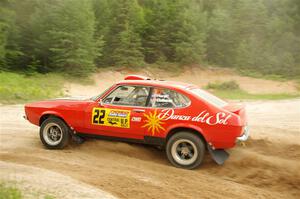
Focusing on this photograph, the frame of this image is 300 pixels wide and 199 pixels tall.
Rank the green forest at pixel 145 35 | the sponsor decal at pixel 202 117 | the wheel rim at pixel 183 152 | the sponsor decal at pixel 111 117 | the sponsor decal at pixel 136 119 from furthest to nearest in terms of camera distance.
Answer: the green forest at pixel 145 35 < the sponsor decal at pixel 111 117 < the sponsor decal at pixel 136 119 < the wheel rim at pixel 183 152 < the sponsor decal at pixel 202 117

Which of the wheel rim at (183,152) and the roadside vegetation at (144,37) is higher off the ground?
the roadside vegetation at (144,37)

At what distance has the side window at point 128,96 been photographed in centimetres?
799

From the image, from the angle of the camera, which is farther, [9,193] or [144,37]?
[144,37]

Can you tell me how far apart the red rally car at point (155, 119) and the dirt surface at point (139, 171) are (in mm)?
361

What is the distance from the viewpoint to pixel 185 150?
302 inches

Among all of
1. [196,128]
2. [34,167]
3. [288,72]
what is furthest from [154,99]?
[288,72]

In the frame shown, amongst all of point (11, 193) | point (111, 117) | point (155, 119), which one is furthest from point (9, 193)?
point (155, 119)

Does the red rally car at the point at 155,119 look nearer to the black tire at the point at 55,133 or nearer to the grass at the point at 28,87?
the black tire at the point at 55,133

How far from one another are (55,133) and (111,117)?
148cm

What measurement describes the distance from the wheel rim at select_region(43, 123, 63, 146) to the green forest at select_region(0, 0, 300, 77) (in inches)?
834

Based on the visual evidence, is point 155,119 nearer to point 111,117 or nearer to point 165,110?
point 165,110

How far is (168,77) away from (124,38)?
5162 millimetres

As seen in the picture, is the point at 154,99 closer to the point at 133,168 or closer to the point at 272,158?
the point at 133,168

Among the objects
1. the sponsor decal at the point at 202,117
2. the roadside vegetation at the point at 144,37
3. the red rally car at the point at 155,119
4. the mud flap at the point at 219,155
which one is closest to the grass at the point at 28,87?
the roadside vegetation at the point at 144,37
